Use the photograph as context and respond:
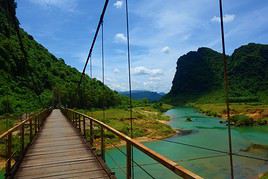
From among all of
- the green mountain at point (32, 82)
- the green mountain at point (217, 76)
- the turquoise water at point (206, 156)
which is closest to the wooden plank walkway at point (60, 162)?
the turquoise water at point (206, 156)

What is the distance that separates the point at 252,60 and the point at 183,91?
40.7m

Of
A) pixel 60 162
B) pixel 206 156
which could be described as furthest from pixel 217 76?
pixel 60 162

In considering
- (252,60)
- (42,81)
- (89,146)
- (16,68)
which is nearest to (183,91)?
(252,60)

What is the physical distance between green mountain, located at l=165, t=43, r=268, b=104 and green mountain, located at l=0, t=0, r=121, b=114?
47.7 metres

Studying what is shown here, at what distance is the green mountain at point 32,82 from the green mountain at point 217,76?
47.7 metres

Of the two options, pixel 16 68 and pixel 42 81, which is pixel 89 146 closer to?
pixel 16 68

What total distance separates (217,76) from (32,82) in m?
105

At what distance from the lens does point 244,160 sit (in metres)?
21.7

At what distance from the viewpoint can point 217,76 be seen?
13650cm

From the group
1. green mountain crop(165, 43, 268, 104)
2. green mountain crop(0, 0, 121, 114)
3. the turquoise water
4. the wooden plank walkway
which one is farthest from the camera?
green mountain crop(165, 43, 268, 104)

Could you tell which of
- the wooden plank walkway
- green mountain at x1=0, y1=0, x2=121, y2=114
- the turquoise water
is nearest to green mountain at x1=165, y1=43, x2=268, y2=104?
green mountain at x1=0, y1=0, x2=121, y2=114

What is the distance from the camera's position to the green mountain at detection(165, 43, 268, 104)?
106m

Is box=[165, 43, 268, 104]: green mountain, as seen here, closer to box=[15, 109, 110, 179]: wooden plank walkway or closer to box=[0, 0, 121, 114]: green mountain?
box=[0, 0, 121, 114]: green mountain

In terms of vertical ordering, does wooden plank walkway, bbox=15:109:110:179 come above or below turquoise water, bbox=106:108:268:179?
above
